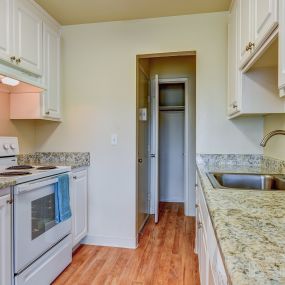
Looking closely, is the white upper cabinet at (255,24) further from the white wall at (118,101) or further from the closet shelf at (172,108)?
the closet shelf at (172,108)

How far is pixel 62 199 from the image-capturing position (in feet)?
6.86

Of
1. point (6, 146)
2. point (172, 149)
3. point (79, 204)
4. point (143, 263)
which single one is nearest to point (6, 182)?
point (6, 146)

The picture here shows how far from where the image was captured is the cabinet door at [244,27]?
149cm

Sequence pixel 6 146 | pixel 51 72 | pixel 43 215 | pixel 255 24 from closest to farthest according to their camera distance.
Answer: pixel 255 24
pixel 43 215
pixel 6 146
pixel 51 72

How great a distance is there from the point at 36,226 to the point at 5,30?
1.45m

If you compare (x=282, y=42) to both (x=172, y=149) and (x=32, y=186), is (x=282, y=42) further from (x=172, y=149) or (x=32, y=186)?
(x=172, y=149)

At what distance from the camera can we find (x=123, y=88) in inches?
104

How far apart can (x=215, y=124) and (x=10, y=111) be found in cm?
201

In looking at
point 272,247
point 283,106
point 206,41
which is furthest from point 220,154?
point 272,247

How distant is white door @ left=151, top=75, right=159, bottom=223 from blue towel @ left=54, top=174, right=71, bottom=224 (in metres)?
1.42

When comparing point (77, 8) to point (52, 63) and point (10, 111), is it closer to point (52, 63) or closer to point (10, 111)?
point (52, 63)

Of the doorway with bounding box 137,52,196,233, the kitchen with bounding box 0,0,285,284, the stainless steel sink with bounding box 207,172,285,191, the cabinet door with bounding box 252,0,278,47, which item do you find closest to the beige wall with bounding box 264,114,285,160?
the kitchen with bounding box 0,0,285,284

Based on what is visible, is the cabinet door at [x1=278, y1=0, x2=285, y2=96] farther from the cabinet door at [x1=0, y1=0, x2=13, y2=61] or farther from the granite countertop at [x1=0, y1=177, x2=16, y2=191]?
the cabinet door at [x1=0, y1=0, x2=13, y2=61]

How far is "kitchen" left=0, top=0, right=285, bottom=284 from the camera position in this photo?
1.97m
